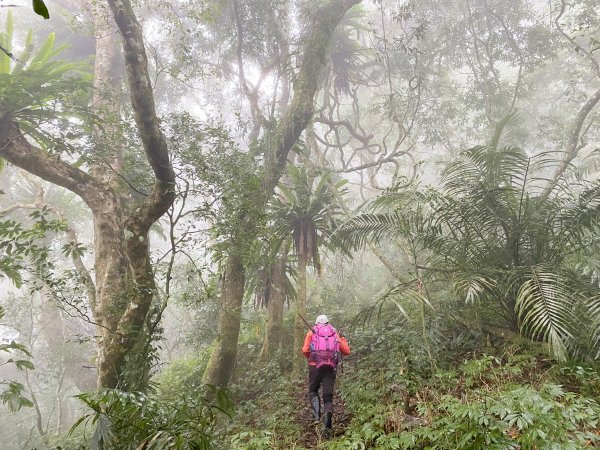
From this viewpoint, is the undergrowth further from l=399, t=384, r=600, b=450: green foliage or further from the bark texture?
the bark texture

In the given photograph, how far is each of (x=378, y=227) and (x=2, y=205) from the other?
14.5 meters

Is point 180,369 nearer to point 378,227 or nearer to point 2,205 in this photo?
point 378,227

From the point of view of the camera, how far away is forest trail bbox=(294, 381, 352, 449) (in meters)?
4.34

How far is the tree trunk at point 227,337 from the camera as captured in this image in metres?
6.49

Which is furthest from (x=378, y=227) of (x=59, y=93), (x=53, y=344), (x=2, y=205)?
(x=2, y=205)

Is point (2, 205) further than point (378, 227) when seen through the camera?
Yes

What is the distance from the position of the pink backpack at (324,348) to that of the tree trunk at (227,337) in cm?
196

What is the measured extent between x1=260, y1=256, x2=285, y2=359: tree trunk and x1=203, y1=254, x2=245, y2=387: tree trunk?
1014 millimetres

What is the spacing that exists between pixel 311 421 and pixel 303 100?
5.91 m

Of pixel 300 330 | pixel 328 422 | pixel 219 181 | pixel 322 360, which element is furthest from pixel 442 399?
pixel 219 181

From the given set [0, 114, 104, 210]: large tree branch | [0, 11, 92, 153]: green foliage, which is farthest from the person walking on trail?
[0, 11, 92, 153]: green foliage

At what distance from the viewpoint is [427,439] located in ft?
10.5

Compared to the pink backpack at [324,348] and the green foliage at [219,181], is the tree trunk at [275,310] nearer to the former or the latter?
the green foliage at [219,181]

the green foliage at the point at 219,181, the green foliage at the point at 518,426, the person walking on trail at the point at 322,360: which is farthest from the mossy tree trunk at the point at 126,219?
the green foliage at the point at 518,426
